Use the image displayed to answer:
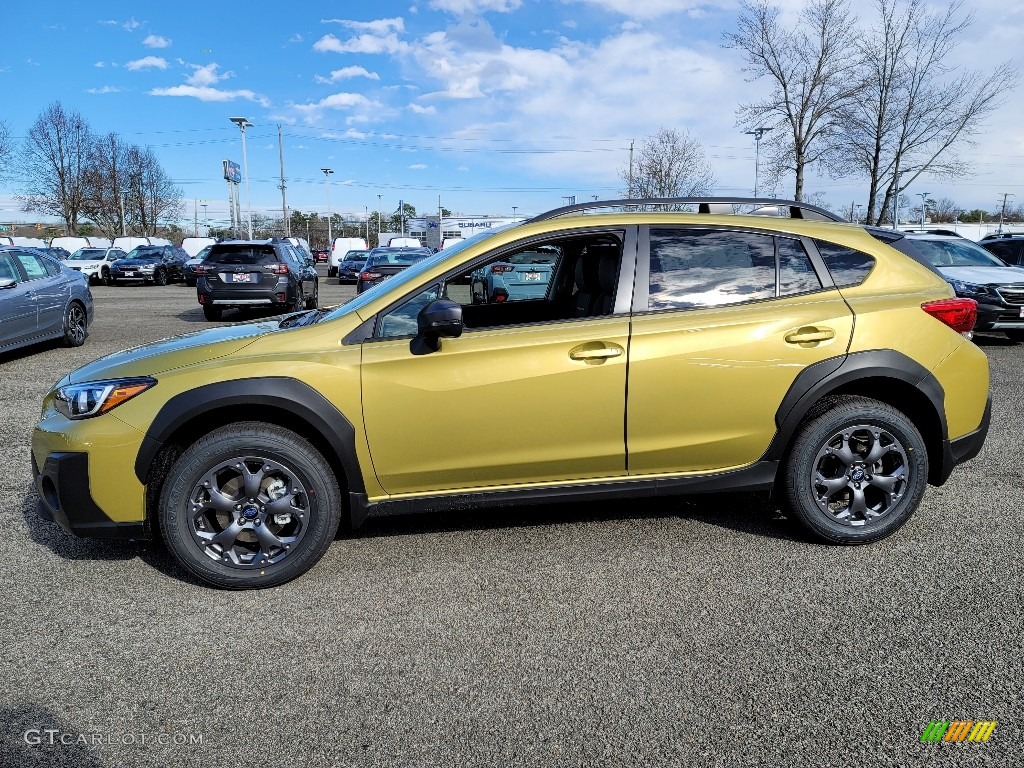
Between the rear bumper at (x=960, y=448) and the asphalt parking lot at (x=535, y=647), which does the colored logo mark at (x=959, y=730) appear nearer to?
the asphalt parking lot at (x=535, y=647)

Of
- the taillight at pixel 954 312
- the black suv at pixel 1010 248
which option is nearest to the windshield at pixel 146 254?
the black suv at pixel 1010 248

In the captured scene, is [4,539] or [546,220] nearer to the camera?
[546,220]

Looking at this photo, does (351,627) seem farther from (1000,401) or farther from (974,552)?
(1000,401)

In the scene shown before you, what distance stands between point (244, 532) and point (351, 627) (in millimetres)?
741

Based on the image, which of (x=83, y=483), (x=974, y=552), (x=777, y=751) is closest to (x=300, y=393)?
(x=83, y=483)

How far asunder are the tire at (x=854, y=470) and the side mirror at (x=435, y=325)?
73.4 inches

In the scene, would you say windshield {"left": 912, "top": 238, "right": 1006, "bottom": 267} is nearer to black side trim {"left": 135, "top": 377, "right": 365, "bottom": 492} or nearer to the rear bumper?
the rear bumper

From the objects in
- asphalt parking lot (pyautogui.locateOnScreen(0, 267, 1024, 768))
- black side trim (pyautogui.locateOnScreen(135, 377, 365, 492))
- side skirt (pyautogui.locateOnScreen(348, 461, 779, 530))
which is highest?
black side trim (pyautogui.locateOnScreen(135, 377, 365, 492))

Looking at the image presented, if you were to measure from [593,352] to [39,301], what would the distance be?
9.80 m

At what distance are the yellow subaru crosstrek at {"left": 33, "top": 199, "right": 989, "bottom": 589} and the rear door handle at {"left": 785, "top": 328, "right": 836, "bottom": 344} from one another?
1 centimetres

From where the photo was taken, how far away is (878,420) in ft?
12.6

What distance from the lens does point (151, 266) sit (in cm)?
3209

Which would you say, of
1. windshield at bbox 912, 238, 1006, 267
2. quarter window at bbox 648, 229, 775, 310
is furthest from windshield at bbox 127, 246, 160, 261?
quarter window at bbox 648, 229, 775, 310

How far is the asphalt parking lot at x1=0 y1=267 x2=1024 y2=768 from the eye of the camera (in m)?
2.44
